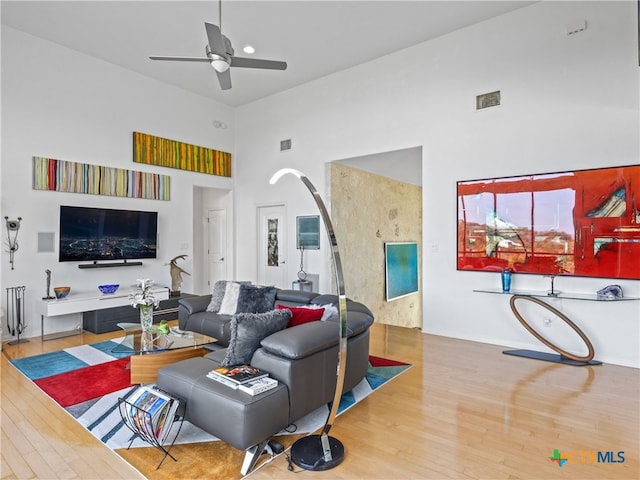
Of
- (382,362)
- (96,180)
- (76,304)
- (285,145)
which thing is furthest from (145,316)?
(285,145)

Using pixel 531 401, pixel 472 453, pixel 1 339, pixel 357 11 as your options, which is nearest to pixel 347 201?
pixel 357 11

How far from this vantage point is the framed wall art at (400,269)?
25.2 feet

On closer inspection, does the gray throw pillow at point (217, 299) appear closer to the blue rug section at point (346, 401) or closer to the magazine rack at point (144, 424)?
the blue rug section at point (346, 401)

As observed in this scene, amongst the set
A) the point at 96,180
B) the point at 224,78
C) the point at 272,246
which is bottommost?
the point at 272,246

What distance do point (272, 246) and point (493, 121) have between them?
4482mm

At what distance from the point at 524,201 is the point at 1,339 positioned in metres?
6.76

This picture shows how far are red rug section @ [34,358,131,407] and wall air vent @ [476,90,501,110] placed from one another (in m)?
5.20

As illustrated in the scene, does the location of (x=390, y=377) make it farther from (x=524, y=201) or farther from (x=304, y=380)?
(x=524, y=201)

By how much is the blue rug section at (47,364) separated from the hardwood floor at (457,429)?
0.14m

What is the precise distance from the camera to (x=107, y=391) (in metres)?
3.38

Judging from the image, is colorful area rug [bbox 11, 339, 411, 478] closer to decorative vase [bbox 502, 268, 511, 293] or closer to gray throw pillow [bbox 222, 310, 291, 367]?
gray throw pillow [bbox 222, 310, 291, 367]

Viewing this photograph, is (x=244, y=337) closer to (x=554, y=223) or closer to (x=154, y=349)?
(x=154, y=349)

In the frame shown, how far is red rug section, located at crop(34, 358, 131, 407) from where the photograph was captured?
3258 millimetres

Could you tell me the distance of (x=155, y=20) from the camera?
16.3ft
